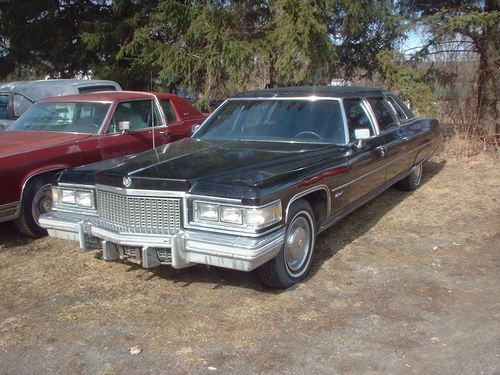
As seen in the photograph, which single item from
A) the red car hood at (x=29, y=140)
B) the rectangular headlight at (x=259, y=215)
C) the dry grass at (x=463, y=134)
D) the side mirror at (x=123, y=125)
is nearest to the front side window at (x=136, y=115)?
the side mirror at (x=123, y=125)

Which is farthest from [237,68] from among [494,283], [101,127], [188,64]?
[494,283]

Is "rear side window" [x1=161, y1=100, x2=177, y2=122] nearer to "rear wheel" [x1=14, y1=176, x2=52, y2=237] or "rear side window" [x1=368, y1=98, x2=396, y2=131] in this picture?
"rear wheel" [x1=14, y1=176, x2=52, y2=237]

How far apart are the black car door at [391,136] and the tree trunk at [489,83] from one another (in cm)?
482

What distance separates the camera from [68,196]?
4.64 metres

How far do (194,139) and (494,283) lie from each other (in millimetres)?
3196

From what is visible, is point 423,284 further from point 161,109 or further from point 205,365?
point 161,109

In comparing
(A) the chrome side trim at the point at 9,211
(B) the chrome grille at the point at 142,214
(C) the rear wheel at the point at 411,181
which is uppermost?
(B) the chrome grille at the point at 142,214

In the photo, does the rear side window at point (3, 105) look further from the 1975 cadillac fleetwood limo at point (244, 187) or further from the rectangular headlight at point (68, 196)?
the rectangular headlight at point (68, 196)

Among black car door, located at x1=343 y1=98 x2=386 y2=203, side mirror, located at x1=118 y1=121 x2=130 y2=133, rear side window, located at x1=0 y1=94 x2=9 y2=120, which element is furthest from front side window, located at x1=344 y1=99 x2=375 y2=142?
rear side window, located at x1=0 y1=94 x2=9 y2=120

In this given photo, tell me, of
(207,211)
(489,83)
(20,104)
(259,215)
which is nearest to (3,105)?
(20,104)

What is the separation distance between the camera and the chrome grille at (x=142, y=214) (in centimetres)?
393

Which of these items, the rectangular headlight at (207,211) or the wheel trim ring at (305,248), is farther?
the wheel trim ring at (305,248)

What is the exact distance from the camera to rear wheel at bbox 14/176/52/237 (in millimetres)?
5672

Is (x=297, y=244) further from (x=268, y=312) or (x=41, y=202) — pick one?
(x=41, y=202)
